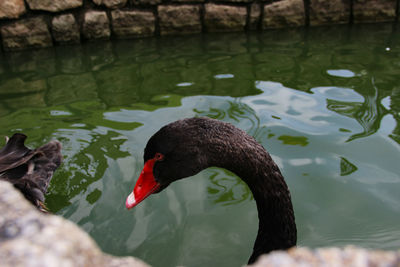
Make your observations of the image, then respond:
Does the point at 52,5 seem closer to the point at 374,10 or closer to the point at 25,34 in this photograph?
the point at 25,34

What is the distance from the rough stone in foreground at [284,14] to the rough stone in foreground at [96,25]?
219 cm

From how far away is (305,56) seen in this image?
4.16 m

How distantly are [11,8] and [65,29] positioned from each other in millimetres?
667

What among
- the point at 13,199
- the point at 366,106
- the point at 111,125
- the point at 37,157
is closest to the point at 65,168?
the point at 37,157

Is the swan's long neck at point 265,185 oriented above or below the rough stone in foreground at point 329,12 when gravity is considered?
below

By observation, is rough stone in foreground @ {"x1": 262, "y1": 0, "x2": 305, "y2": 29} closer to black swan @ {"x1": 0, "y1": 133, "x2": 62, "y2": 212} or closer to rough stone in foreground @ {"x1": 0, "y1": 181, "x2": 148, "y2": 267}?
black swan @ {"x1": 0, "y1": 133, "x2": 62, "y2": 212}

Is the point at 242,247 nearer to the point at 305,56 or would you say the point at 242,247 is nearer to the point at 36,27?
the point at 305,56

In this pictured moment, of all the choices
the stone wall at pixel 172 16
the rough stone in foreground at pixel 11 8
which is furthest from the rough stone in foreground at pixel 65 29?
the rough stone in foreground at pixel 11 8

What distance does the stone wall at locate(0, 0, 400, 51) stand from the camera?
16.1 feet

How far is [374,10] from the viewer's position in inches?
203

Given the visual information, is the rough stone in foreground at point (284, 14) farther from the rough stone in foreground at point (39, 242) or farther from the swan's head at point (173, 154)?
the rough stone in foreground at point (39, 242)

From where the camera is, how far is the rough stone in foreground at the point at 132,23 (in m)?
5.07

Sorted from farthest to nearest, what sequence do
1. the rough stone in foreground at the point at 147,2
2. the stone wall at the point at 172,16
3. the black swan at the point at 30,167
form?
the rough stone in foreground at the point at 147,2, the stone wall at the point at 172,16, the black swan at the point at 30,167

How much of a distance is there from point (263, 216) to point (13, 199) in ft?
3.92
